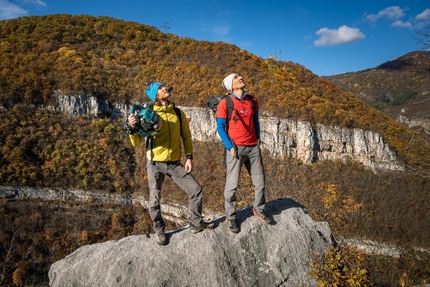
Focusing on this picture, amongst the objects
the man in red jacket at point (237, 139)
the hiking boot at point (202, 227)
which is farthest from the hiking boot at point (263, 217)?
the hiking boot at point (202, 227)

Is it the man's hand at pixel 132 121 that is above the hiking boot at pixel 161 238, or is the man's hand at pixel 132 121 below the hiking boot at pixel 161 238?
above

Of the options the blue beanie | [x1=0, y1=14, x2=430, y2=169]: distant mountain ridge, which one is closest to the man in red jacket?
the blue beanie

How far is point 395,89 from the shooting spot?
12375 centimetres

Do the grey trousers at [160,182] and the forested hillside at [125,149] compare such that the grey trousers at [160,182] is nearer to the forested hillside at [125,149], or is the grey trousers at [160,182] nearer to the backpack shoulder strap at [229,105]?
the backpack shoulder strap at [229,105]

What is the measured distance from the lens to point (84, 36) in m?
57.9

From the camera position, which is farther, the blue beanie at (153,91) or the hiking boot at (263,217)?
the hiking boot at (263,217)

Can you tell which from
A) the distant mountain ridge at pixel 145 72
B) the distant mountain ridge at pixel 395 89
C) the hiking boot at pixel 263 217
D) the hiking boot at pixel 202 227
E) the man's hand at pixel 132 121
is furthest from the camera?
the distant mountain ridge at pixel 395 89

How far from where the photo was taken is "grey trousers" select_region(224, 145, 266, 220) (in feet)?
14.4

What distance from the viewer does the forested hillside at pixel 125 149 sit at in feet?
114

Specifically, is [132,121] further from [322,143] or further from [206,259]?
[322,143]

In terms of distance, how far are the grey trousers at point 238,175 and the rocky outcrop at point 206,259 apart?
1.31 feet

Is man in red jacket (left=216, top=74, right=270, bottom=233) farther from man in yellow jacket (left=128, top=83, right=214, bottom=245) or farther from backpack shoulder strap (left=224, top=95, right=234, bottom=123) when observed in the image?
man in yellow jacket (left=128, top=83, right=214, bottom=245)

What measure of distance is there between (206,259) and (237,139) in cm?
205

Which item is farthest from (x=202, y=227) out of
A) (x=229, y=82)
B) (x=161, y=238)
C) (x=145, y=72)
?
(x=145, y=72)
